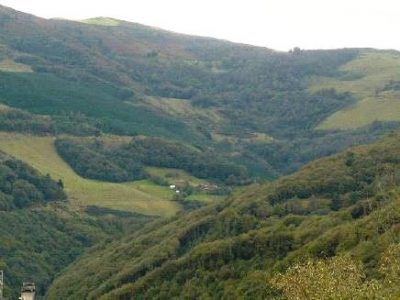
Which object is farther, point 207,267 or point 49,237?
point 49,237

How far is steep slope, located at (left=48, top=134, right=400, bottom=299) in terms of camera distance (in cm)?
9925

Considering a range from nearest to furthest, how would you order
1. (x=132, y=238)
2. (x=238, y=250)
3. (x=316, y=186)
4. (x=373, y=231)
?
(x=373, y=231)
(x=238, y=250)
(x=316, y=186)
(x=132, y=238)

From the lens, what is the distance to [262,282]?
100312mm

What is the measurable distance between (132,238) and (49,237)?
26635mm

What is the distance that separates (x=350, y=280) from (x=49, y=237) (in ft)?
442

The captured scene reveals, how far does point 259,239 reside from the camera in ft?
382

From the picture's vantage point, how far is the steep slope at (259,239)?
99.2 metres

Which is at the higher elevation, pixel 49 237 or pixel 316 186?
pixel 316 186

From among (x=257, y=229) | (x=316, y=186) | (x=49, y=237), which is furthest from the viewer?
(x=49, y=237)

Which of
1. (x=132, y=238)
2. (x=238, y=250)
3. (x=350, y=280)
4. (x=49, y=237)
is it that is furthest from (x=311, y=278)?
(x=49, y=237)

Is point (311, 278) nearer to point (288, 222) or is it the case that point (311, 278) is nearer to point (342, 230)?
point (342, 230)

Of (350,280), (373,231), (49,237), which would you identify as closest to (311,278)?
(350,280)

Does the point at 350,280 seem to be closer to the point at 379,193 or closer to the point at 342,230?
the point at 342,230

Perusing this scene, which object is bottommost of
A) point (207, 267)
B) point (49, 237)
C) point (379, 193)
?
point (49, 237)
